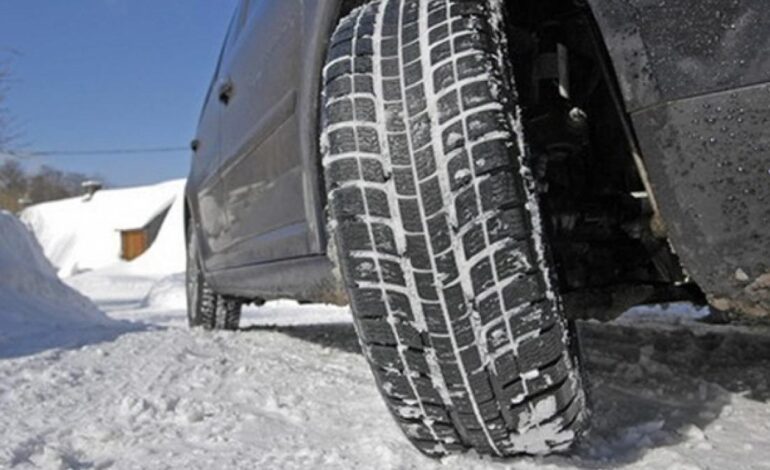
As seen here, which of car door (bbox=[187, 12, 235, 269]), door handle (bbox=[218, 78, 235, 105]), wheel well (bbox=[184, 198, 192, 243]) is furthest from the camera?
wheel well (bbox=[184, 198, 192, 243])

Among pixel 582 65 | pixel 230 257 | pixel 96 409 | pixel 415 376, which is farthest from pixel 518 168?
pixel 230 257

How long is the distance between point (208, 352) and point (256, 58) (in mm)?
1373

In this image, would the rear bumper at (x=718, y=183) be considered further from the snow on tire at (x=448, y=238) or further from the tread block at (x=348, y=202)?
the tread block at (x=348, y=202)

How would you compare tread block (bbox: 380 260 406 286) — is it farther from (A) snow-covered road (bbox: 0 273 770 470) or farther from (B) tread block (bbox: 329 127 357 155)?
(A) snow-covered road (bbox: 0 273 770 470)

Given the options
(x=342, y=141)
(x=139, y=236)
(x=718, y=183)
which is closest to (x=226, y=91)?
(x=342, y=141)

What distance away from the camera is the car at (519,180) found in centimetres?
107

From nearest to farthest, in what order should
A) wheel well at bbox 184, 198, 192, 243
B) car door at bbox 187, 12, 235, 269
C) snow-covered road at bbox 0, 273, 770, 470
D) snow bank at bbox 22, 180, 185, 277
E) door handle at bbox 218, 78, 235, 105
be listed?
snow-covered road at bbox 0, 273, 770, 470 < door handle at bbox 218, 78, 235, 105 < car door at bbox 187, 12, 235, 269 < wheel well at bbox 184, 198, 192, 243 < snow bank at bbox 22, 180, 185, 277

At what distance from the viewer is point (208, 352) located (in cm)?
314

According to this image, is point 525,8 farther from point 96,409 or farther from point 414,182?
point 96,409

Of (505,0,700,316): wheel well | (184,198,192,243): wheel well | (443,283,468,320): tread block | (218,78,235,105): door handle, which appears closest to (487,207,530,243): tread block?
(443,283,468,320): tread block

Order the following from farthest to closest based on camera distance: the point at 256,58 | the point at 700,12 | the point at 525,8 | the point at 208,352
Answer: the point at 208,352
the point at 256,58
the point at 525,8
the point at 700,12

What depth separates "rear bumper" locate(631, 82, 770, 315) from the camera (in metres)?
1.03

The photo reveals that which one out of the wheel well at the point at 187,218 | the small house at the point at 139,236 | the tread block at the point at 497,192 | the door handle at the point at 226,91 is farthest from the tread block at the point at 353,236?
the small house at the point at 139,236

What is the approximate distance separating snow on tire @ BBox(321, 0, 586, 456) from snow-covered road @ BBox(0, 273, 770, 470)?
6.3 inches
